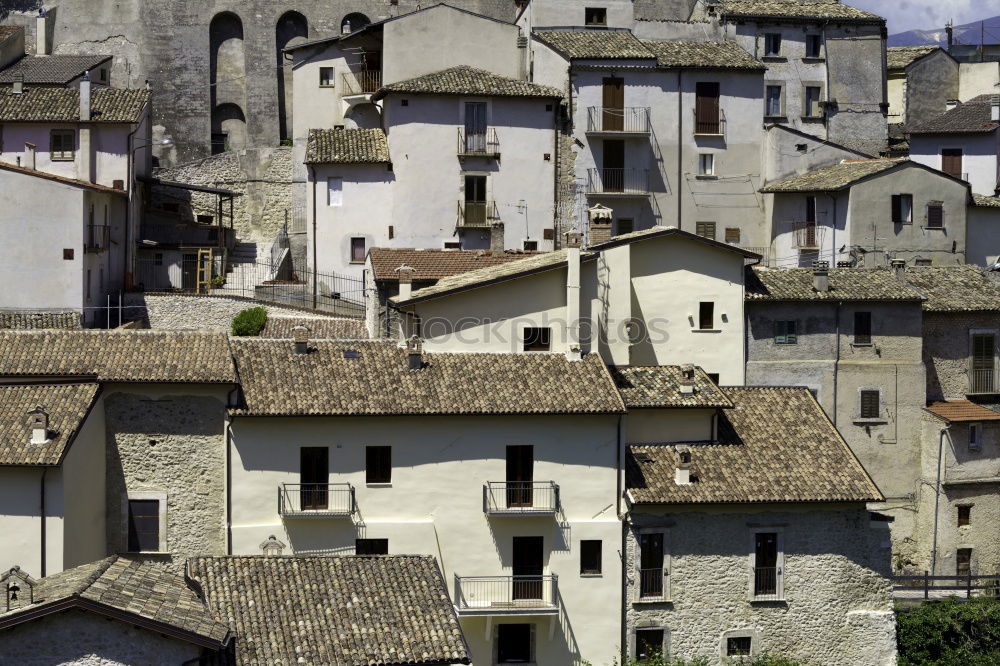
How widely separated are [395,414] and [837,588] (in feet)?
37.0

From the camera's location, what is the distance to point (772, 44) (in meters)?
62.0

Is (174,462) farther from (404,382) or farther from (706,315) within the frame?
(706,315)

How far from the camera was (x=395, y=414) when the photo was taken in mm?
36906

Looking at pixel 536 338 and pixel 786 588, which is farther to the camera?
pixel 536 338

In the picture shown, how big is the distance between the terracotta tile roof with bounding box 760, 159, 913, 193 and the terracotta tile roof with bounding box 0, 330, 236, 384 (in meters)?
24.5

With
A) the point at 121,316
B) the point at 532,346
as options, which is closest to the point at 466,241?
the point at 121,316

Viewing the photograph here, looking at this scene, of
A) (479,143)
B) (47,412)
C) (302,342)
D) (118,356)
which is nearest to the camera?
(47,412)

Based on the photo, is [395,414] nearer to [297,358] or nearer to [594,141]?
[297,358]

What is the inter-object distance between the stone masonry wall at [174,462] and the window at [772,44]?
32.7 m

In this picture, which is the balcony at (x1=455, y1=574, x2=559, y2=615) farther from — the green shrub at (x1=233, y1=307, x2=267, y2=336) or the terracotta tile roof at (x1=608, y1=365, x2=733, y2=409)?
the green shrub at (x1=233, y1=307, x2=267, y2=336)

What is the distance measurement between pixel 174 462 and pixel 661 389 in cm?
1194

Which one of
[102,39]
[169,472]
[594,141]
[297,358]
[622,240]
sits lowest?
[169,472]

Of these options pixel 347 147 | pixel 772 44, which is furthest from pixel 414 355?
pixel 772 44

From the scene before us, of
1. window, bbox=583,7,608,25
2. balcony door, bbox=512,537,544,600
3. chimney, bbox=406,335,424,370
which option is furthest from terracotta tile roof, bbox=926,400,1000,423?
window, bbox=583,7,608,25
